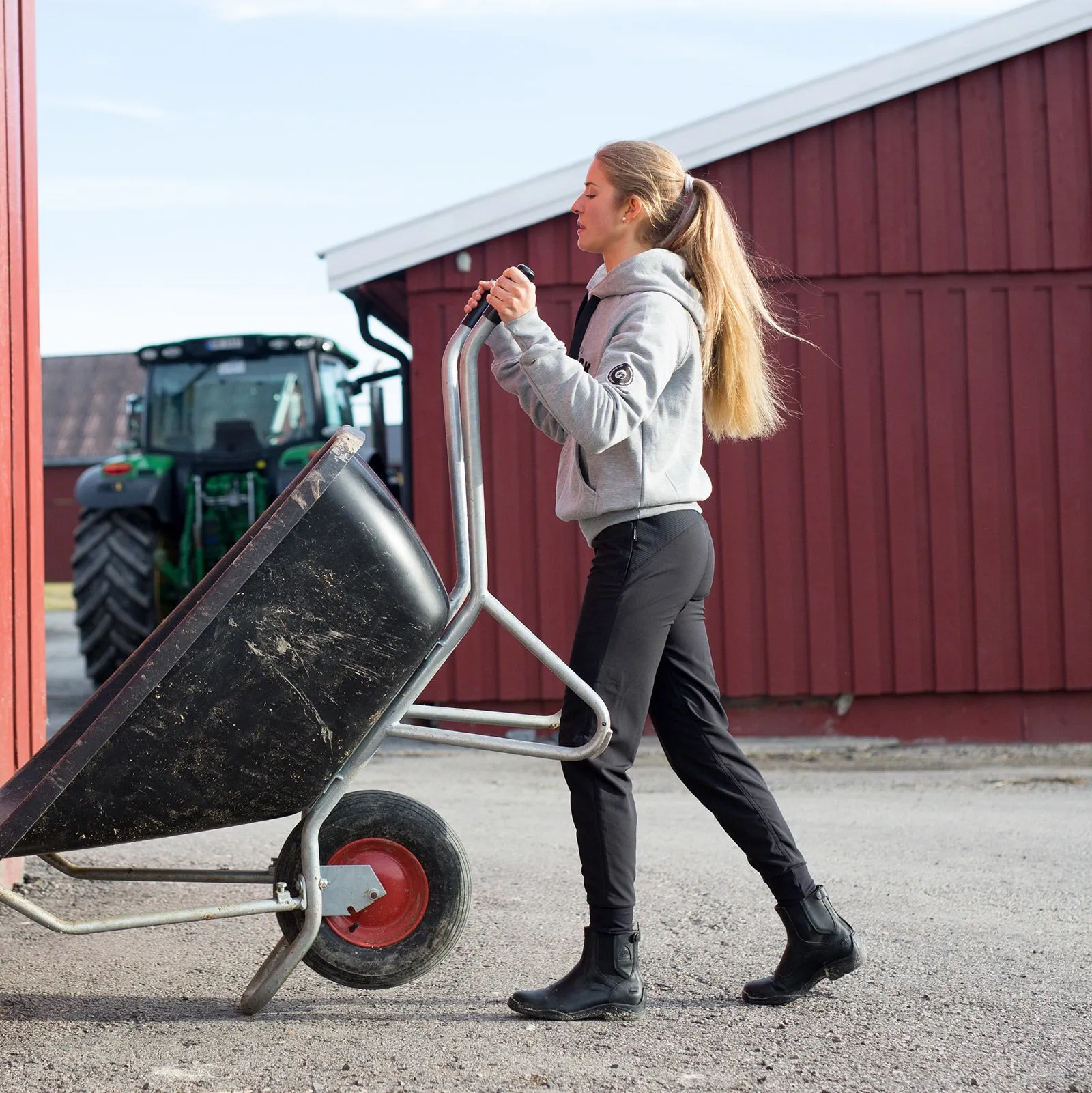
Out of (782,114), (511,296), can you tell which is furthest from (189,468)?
(511,296)

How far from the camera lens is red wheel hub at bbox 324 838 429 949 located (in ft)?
8.46

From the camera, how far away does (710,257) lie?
267 centimetres

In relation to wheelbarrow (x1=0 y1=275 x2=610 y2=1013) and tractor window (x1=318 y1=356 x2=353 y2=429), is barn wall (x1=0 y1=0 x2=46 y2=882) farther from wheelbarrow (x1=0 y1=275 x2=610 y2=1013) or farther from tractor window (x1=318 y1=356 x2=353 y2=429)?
tractor window (x1=318 y1=356 x2=353 y2=429)

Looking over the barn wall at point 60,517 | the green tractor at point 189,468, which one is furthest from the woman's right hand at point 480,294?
the barn wall at point 60,517

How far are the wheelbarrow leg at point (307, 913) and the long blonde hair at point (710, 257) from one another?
1.12 metres

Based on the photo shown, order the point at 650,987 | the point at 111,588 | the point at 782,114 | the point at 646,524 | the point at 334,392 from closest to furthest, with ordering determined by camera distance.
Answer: the point at 646,524 → the point at 650,987 → the point at 782,114 → the point at 111,588 → the point at 334,392

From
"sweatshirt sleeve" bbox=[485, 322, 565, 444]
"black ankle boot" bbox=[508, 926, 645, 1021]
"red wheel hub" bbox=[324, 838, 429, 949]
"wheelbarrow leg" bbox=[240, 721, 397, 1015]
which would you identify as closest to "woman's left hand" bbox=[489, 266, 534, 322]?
"sweatshirt sleeve" bbox=[485, 322, 565, 444]

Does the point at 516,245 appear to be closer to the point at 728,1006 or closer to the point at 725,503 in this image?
the point at 725,503

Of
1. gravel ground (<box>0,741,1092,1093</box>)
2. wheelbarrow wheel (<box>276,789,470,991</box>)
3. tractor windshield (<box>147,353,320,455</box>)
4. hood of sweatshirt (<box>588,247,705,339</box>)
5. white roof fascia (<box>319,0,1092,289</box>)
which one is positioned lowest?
gravel ground (<box>0,741,1092,1093</box>)

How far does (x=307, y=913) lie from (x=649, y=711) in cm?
75

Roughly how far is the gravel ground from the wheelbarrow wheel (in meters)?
0.10

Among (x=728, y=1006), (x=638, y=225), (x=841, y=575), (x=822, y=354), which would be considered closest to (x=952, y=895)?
(x=728, y=1006)

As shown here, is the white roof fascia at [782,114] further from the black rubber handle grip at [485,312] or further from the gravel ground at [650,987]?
the black rubber handle grip at [485,312]

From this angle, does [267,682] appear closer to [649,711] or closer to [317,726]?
[317,726]
